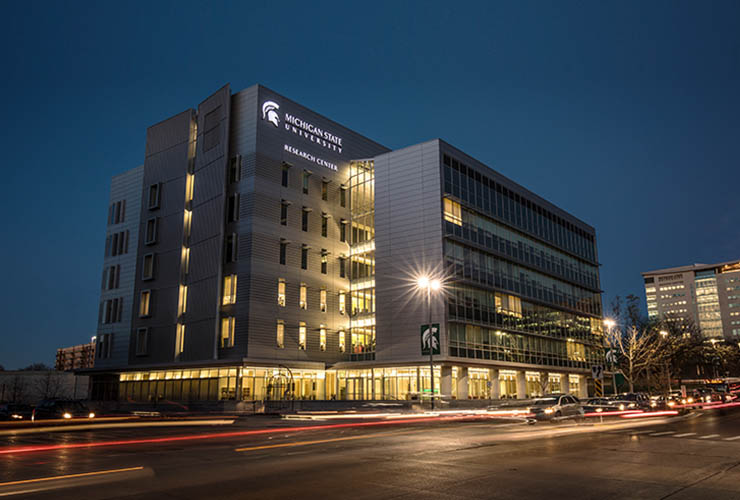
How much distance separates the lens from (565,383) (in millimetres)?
80375

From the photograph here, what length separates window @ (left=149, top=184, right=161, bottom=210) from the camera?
7019 centimetres

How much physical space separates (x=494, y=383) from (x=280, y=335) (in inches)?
948

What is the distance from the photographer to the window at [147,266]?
68.9m

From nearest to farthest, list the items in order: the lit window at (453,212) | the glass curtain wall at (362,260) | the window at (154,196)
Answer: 1. the lit window at (453,212)
2. the glass curtain wall at (362,260)
3. the window at (154,196)

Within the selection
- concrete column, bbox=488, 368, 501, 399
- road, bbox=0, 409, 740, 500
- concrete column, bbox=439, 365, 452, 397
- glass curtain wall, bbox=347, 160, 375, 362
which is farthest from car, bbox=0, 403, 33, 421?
concrete column, bbox=488, 368, 501, 399

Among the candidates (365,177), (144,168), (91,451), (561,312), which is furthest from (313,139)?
(91,451)

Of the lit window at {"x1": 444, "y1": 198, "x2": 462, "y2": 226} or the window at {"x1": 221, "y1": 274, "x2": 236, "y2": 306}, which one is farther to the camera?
the lit window at {"x1": 444, "y1": 198, "x2": 462, "y2": 226}

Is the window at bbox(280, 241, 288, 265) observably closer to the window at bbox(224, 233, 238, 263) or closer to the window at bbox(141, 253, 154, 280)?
the window at bbox(224, 233, 238, 263)

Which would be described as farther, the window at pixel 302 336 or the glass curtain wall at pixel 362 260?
the glass curtain wall at pixel 362 260

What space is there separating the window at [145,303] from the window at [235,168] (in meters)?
17.1

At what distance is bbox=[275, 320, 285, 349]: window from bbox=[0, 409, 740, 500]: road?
120ft

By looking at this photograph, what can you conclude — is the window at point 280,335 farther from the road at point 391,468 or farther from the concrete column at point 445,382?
the road at point 391,468

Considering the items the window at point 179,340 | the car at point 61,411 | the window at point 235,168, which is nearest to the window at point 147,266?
the window at point 179,340

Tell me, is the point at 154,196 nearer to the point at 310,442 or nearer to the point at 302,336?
the point at 302,336
